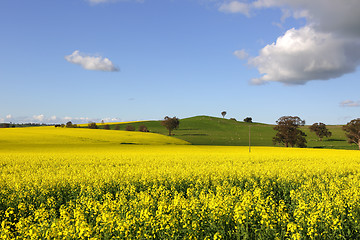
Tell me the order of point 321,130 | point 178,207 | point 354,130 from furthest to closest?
1. point 321,130
2. point 354,130
3. point 178,207

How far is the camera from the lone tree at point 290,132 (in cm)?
7988

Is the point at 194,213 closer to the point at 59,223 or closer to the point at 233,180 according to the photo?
the point at 59,223

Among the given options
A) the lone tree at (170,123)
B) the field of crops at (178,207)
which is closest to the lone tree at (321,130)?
the lone tree at (170,123)

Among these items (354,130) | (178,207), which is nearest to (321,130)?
(354,130)

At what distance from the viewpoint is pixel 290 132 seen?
80.8 m

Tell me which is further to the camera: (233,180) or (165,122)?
(165,122)

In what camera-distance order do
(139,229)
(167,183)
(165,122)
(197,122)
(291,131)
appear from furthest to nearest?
1. (197,122)
2. (165,122)
3. (291,131)
4. (167,183)
5. (139,229)

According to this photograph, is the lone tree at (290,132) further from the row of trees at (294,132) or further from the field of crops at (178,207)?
the field of crops at (178,207)

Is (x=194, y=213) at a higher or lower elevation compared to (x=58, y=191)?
higher

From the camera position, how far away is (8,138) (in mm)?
58812

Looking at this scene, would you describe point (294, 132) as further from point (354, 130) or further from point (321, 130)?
point (321, 130)

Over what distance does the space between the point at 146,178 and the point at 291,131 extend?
244 feet

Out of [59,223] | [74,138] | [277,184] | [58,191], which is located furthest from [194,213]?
[74,138]

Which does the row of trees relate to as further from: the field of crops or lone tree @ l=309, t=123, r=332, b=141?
the field of crops
